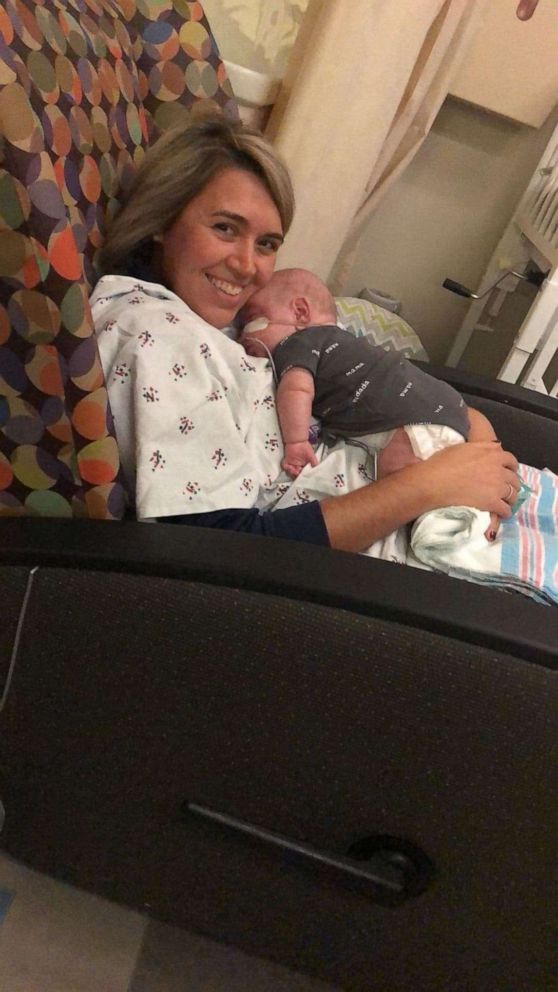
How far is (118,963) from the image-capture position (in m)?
0.91

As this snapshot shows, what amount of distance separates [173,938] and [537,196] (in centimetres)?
176

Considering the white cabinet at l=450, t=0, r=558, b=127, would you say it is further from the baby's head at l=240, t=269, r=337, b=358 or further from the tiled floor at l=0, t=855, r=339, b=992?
the tiled floor at l=0, t=855, r=339, b=992

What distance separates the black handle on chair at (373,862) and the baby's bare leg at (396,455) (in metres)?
0.49

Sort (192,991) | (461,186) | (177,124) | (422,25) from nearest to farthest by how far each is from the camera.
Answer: (192,991) → (177,124) → (422,25) → (461,186)

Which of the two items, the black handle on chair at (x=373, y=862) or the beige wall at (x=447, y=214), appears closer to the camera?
the black handle on chair at (x=373, y=862)

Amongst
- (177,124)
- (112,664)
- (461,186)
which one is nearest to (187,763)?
(112,664)

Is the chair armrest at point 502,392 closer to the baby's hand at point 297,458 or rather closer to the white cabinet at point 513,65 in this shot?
the baby's hand at point 297,458

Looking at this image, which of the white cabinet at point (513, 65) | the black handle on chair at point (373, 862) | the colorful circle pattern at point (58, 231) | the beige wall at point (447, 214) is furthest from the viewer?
the beige wall at point (447, 214)

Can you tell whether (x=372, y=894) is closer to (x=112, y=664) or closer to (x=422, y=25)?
(x=112, y=664)

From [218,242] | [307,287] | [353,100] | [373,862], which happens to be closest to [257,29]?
[353,100]

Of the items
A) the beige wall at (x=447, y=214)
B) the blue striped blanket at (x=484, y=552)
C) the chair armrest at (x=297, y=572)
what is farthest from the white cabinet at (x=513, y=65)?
the chair armrest at (x=297, y=572)

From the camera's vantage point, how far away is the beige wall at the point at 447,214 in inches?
72.7

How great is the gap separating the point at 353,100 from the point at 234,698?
1.19m

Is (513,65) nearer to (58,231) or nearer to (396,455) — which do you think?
(396,455)
